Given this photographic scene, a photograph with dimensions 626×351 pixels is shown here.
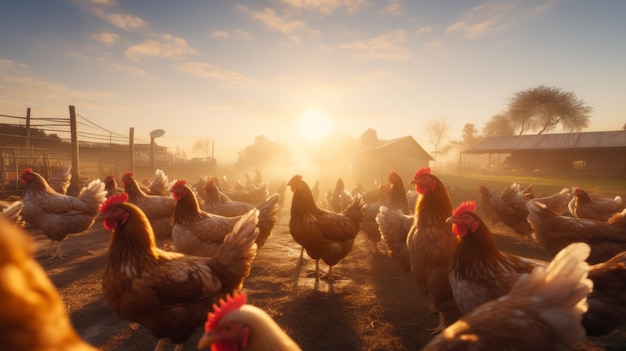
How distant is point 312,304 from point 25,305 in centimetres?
525

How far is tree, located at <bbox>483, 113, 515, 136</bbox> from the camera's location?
67.4 metres

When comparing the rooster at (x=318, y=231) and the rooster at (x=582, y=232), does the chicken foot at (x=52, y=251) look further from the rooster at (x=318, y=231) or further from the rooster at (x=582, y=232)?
the rooster at (x=582, y=232)

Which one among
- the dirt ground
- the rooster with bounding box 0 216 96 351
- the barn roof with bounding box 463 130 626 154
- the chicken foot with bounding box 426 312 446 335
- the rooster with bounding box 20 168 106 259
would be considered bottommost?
the dirt ground

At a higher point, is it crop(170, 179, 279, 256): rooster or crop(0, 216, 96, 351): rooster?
crop(0, 216, 96, 351): rooster

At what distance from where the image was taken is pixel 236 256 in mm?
4109

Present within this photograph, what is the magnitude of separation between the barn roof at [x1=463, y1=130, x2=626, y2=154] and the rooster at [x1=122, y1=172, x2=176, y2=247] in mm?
37345

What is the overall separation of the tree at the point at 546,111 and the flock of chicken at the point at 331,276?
65.7 meters

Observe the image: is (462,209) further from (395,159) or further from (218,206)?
(395,159)

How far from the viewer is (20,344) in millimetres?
621

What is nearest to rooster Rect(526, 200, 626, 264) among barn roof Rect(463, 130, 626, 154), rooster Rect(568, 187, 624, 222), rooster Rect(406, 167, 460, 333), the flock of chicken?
the flock of chicken

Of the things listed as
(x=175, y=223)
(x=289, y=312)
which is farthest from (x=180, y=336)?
(x=175, y=223)

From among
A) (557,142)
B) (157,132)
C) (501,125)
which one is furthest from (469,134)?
(157,132)

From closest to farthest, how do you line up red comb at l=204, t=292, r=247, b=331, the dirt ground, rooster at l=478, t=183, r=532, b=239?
1. red comb at l=204, t=292, r=247, b=331
2. the dirt ground
3. rooster at l=478, t=183, r=532, b=239

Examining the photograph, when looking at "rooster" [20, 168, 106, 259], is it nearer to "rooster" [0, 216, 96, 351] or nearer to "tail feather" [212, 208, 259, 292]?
"tail feather" [212, 208, 259, 292]
